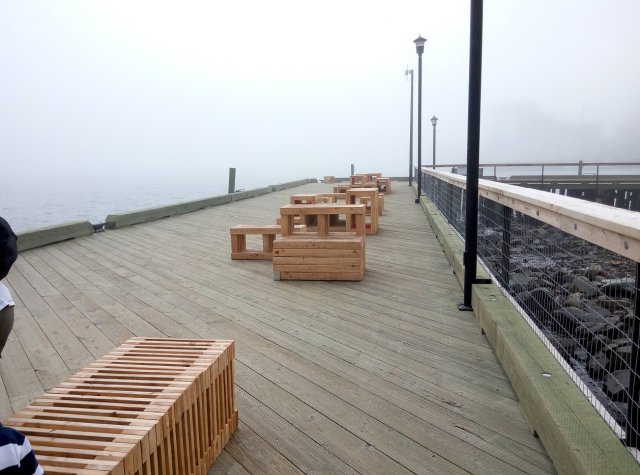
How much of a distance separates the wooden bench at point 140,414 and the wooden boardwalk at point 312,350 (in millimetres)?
269

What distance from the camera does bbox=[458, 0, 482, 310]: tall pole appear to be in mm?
4141

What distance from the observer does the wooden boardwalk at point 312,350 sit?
8.09ft

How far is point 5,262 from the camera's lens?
180 centimetres

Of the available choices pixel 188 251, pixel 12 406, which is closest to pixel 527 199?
pixel 12 406

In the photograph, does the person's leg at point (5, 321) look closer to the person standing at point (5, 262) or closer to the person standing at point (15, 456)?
the person standing at point (5, 262)

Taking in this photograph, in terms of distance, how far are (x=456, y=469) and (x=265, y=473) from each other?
85 centimetres

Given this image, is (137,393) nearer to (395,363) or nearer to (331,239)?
(395,363)

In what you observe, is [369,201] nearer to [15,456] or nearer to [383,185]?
[383,185]

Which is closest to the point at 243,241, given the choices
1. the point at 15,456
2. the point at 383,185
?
the point at 15,456

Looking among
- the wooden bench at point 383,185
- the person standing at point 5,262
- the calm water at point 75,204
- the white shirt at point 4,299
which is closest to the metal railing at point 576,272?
the person standing at point 5,262

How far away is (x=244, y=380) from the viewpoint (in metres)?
3.26

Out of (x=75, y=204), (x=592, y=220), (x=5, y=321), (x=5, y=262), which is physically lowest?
(x=75, y=204)

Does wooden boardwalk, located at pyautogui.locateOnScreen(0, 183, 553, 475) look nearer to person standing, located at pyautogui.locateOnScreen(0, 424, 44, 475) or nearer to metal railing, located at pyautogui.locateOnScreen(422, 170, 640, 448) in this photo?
metal railing, located at pyautogui.locateOnScreen(422, 170, 640, 448)

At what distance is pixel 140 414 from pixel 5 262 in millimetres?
720
